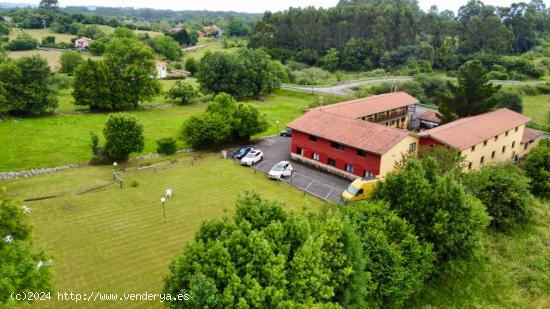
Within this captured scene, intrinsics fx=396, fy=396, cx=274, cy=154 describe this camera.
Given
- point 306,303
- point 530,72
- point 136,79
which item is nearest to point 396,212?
point 306,303

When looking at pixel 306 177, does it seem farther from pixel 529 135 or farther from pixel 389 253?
pixel 529 135

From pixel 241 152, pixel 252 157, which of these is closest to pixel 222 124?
pixel 241 152

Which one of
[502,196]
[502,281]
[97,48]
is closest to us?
[502,281]

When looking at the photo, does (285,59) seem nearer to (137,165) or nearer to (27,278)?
(137,165)

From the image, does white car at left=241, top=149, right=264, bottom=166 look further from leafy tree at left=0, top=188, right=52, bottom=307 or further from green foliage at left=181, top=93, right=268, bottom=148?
leafy tree at left=0, top=188, right=52, bottom=307

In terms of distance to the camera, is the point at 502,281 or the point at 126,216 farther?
the point at 126,216
